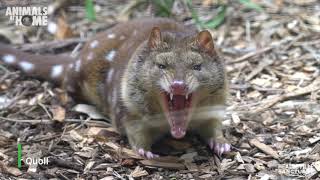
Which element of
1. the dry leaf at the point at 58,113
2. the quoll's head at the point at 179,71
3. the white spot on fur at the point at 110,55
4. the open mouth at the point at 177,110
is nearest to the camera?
the quoll's head at the point at 179,71

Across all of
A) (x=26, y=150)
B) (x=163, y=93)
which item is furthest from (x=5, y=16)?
(x=163, y=93)

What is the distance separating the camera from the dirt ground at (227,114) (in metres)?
3.48

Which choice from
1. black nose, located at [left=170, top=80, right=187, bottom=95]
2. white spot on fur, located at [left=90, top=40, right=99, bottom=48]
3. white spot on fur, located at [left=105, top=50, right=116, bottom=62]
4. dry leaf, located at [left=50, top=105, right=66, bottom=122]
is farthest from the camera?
white spot on fur, located at [left=90, top=40, right=99, bottom=48]

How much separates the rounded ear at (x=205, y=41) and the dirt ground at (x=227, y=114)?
618mm

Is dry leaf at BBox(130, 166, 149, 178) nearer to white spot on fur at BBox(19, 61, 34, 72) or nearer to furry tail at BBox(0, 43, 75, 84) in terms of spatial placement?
furry tail at BBox(0, 43, 75, 84)

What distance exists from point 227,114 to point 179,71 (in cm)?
90

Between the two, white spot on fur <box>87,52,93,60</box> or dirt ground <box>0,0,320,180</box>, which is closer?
dirt ground <box>0,0,320,180</box>

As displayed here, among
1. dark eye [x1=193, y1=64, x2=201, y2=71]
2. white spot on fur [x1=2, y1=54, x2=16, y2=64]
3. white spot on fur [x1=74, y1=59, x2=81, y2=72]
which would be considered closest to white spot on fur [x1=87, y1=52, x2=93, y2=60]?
white spot on fur [x1=74, y1=59, x2=81, y2=72]

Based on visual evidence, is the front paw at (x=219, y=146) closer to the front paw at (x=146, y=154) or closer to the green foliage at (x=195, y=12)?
the front paw at (x=146, y=154)

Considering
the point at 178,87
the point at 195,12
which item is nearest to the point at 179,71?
the point at 178,87

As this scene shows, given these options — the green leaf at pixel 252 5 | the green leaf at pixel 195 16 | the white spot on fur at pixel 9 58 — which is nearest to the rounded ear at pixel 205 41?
the green leaf at pixel 195 16

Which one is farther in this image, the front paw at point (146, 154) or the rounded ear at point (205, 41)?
the front paw at point (146, 154)

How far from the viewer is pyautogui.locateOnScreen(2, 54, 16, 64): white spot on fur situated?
15.3 ft

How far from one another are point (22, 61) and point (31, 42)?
16.5 inches
